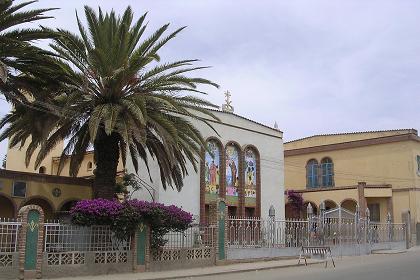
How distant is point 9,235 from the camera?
1568 cm

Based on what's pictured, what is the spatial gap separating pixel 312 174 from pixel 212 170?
702 inches

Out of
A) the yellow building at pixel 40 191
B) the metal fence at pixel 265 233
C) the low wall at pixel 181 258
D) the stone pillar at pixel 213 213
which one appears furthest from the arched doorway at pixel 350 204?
the yellow building at pixel 40 191

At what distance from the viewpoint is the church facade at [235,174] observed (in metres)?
28.7

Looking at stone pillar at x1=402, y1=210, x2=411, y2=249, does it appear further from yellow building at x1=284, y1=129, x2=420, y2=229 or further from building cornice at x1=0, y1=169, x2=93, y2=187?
building cornice at x1=0, y1=169, x2=93, y2=187

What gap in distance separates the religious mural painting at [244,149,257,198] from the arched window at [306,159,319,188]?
546 inches

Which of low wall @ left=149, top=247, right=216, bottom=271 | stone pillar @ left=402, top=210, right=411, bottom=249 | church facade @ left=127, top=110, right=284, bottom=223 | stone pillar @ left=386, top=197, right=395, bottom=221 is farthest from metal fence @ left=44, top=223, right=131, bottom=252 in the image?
stone pillar @ left=386, top=197, right=395, bottom=221

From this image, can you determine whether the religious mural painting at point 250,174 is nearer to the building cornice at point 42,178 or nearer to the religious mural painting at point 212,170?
the religious mural painting at point 212,170

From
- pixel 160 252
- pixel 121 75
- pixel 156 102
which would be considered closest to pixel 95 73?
pixel 121 75

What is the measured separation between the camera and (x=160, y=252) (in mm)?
19156

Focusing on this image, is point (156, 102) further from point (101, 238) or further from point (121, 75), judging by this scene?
point (101, 238)

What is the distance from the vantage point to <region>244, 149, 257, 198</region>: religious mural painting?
3256 centimetres

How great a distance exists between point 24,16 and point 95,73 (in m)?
3.05

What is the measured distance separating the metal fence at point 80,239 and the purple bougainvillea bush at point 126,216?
230 mm

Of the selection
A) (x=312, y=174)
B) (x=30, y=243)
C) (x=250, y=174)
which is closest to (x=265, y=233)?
(x=250, y=174)
